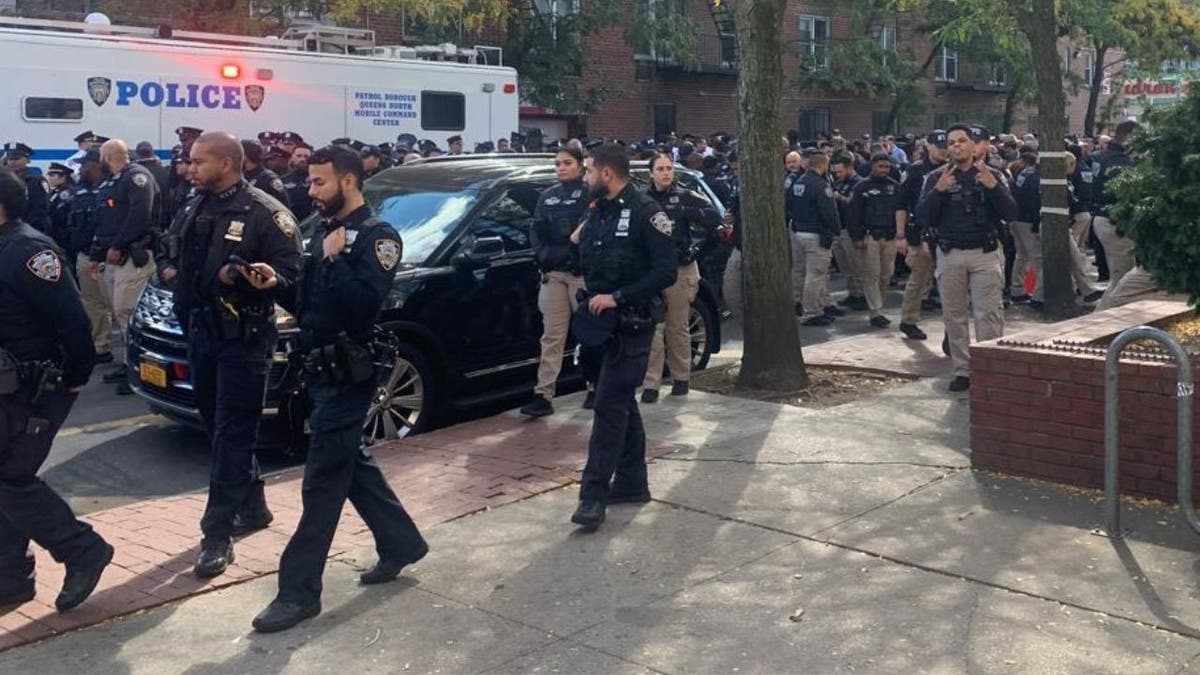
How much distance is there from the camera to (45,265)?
16.9 ft

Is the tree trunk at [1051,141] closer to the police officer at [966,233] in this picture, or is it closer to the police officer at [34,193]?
the police officer at [966,233]

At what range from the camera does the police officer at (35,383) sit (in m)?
5.14

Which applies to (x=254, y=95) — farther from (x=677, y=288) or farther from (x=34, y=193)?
(x=677, y=288)

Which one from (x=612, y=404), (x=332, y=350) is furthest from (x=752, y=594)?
(x=332, y=350)

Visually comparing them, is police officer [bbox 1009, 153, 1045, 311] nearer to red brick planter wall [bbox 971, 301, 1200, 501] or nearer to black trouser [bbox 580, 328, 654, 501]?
red brick planter wall [bbox 971, 301, 1200, 501]

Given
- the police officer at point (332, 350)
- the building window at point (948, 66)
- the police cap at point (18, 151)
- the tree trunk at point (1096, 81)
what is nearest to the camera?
the police officer at point (332, 350)

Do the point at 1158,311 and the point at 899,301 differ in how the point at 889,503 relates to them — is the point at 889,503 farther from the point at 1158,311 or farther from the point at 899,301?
the point at 899,301

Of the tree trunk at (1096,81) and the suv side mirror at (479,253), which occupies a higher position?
the tree trunk at (1096,81)

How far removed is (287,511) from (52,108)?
9.74 metres

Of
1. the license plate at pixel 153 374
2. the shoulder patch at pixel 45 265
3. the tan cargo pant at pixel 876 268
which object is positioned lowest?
the license plate at pixel 153 374

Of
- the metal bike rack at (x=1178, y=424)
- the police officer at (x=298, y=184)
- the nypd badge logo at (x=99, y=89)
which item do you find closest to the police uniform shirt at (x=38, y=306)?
the metal bike rack at (x=1178, y=424)

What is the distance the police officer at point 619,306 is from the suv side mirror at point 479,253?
224 cm

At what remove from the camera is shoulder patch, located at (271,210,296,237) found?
5.79 meters

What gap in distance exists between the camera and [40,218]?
11.8 m
